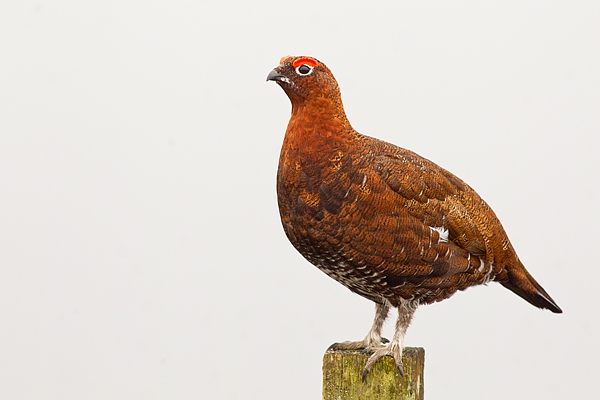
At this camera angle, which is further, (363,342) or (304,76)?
(363,342)

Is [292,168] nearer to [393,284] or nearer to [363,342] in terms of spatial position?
[393,284]

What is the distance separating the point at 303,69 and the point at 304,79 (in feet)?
0.17

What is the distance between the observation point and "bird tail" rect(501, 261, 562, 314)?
5926 mm

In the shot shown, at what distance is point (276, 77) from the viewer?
509 centimetres

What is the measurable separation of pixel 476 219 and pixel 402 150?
602mm

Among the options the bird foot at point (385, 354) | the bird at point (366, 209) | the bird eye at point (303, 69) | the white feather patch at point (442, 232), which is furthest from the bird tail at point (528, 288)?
the bird eye at point (303, 69)

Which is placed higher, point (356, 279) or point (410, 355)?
point (356, 279)

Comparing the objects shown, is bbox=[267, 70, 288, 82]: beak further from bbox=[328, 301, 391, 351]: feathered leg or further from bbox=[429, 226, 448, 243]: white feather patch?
bbox=[328, 301, 391, 351]: feathered leg

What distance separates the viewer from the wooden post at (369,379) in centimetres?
520

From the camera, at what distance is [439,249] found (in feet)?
17.7

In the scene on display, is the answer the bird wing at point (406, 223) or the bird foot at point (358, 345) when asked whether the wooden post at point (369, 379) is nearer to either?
the bird foot at point (358, 345)

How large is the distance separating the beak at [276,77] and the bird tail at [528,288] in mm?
1876

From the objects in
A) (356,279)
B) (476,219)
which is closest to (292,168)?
(356,279)

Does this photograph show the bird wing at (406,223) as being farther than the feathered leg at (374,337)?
No
